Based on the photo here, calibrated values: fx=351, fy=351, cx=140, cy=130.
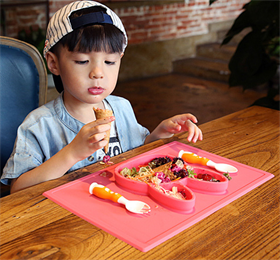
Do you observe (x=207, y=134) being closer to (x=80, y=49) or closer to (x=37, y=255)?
(x=80, y=49)

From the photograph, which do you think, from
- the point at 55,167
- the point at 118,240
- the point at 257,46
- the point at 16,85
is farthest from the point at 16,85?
the point at 257,46

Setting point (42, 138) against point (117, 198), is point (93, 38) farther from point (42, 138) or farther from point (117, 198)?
point (117, 198)

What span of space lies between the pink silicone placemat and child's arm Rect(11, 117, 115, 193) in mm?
75

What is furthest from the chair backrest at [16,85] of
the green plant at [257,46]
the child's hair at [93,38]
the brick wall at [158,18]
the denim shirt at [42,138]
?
the brick wall at [158,18]

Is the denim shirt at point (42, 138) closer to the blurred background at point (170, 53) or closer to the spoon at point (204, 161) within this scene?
the spoon at point (204, 161)

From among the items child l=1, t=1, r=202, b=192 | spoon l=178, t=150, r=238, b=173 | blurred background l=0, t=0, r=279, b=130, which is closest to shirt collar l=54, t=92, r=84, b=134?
child l=1, t=1, r=202, b=192

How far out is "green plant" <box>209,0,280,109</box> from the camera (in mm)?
2035

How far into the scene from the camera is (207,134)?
1275 mm

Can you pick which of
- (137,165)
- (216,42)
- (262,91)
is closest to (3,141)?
(137,165)

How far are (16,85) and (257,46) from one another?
1596mm

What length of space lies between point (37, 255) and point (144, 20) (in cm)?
487

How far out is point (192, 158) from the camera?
103 centimetres

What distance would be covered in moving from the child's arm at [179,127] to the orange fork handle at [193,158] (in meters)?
0.07

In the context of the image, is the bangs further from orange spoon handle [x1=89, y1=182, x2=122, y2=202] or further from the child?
orange spoon handle [x1=89, y1=182, x2=122, y2=202]
